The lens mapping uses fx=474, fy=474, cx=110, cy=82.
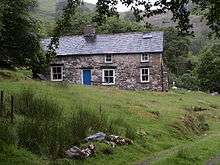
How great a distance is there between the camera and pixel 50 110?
71.3ft

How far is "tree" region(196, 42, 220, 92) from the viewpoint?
2797 inches

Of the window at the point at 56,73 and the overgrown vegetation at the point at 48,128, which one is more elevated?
the window at the point at 56,73

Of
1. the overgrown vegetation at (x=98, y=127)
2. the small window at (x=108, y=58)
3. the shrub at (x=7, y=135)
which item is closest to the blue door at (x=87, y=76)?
the small window at (x=108, y=58)

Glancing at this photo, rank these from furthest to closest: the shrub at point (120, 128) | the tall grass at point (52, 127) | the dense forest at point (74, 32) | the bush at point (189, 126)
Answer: the bush at point (189, 126) < the shrub at point (120, 128) < the tall grass at point (52, 127) < the dense forest at point (74, 32)

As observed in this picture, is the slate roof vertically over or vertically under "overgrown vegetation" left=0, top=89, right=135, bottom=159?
over

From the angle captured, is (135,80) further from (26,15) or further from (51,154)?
(51,154)

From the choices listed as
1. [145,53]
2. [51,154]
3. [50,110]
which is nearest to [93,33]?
[145,53]

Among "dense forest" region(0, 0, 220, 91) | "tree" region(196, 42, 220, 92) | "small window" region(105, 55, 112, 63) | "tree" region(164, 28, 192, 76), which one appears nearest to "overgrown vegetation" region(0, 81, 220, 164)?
"dense forest" region(0, 0, 220, 91)

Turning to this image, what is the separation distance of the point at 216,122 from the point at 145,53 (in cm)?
2068

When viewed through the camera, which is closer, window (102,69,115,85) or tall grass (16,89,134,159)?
tall grass (16,89,134,159)

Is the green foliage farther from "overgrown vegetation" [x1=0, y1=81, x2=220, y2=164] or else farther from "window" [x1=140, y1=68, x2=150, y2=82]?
"overgrown vegetation" [x1=0, y1=81, x2=220, y2=164]

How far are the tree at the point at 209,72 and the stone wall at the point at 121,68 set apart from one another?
16084 millimetres

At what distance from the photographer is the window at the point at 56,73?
6038 centimetres

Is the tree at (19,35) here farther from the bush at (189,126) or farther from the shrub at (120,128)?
the shrub at (120,128)
